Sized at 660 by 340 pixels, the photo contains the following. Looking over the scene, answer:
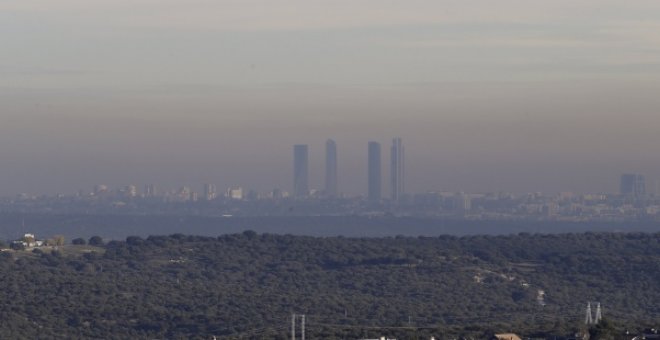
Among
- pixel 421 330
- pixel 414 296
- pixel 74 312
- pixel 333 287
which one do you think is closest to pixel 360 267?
pixel 333 287

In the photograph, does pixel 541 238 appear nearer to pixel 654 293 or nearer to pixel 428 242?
pixel 428 242

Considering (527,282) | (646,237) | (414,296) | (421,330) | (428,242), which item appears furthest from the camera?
(428,242)

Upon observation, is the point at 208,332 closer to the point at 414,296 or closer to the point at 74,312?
the point at 74,312

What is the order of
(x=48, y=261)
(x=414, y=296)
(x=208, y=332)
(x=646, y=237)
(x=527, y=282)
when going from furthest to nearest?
(x=646, y=237), (x=48, y=261), (x=527, y=282), (x=414, y=296), (x=208, y=332)

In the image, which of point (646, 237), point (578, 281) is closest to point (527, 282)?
point (578, 281)

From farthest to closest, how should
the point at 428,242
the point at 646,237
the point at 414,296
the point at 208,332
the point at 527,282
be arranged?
1. the point at 428,242
2. the point at 646,237
3. the point at 527,282
4. the point at 414,296
5. the point at 208,332

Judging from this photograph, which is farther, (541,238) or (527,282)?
(541,238)
